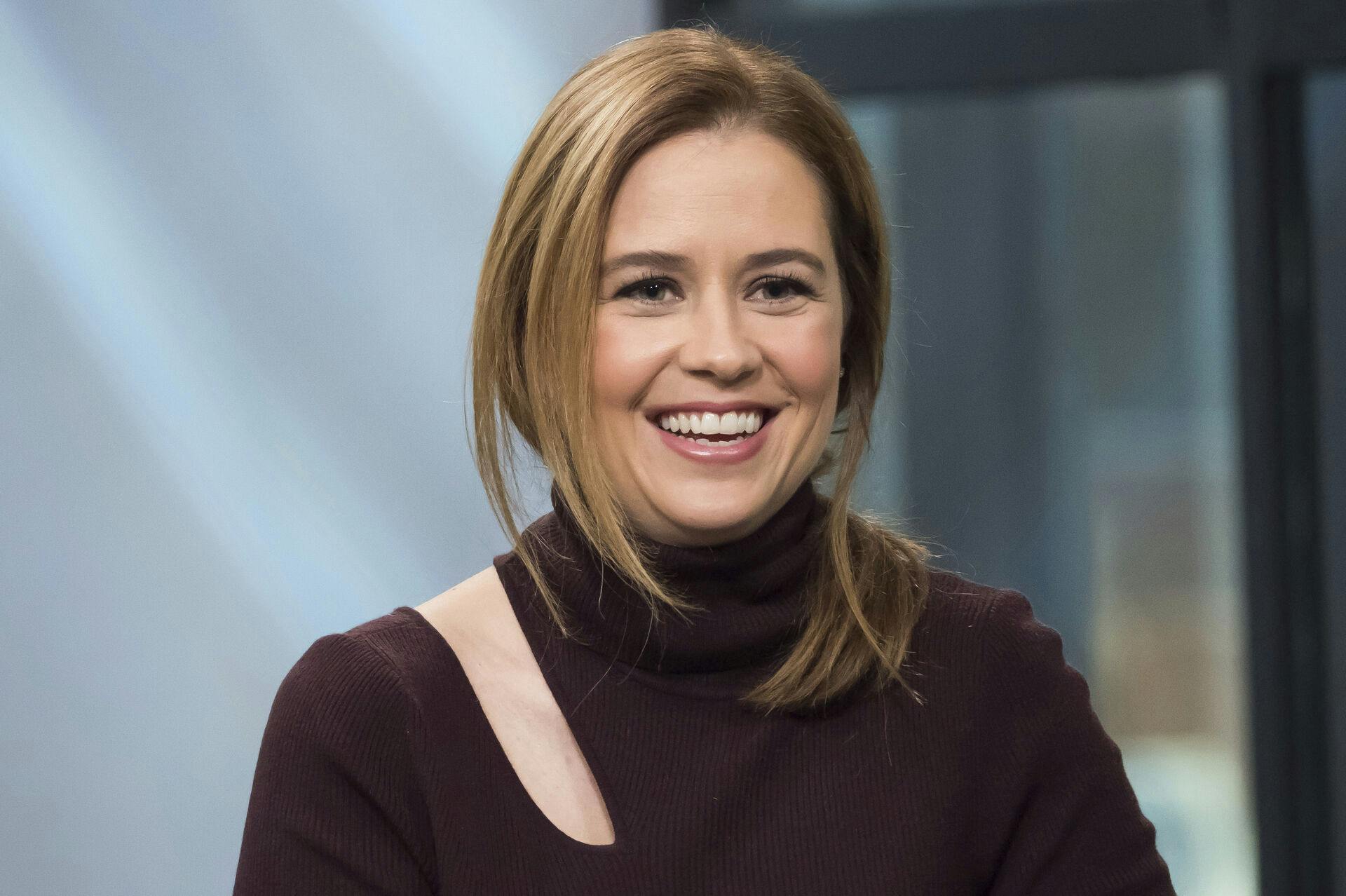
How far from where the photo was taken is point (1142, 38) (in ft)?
9.20

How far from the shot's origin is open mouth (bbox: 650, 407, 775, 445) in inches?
51.4

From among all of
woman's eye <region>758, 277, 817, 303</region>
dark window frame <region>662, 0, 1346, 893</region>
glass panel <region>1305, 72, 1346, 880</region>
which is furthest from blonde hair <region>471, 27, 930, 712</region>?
glass panel <region>1305, 72, 1346, 880</region>

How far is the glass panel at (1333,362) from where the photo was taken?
2.80 metres

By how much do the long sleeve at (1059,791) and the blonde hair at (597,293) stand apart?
0.10 metres

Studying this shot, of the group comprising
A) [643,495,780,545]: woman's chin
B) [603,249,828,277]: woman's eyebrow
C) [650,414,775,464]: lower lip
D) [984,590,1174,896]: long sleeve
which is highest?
[603,249,828,277]: woman's eyebrow

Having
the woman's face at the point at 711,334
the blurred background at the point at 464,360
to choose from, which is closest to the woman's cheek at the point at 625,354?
the woman's face at the point at 711,334

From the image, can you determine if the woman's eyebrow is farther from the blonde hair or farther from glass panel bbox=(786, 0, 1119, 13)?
glass panel bbox=(786, 0, 1119, 13)

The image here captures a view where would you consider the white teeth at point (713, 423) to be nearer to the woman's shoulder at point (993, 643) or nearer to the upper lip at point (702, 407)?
the upper lip at point (702, 407)

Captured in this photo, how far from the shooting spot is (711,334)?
4.19ft

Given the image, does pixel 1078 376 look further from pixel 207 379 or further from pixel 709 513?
pixel 709 513

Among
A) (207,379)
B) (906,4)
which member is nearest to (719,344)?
(207,379)

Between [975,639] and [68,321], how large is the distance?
1.56 metres

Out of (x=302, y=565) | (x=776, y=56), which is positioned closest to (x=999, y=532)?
(x=302, y=565)

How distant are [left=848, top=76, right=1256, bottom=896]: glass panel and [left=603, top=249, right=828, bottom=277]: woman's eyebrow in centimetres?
171
